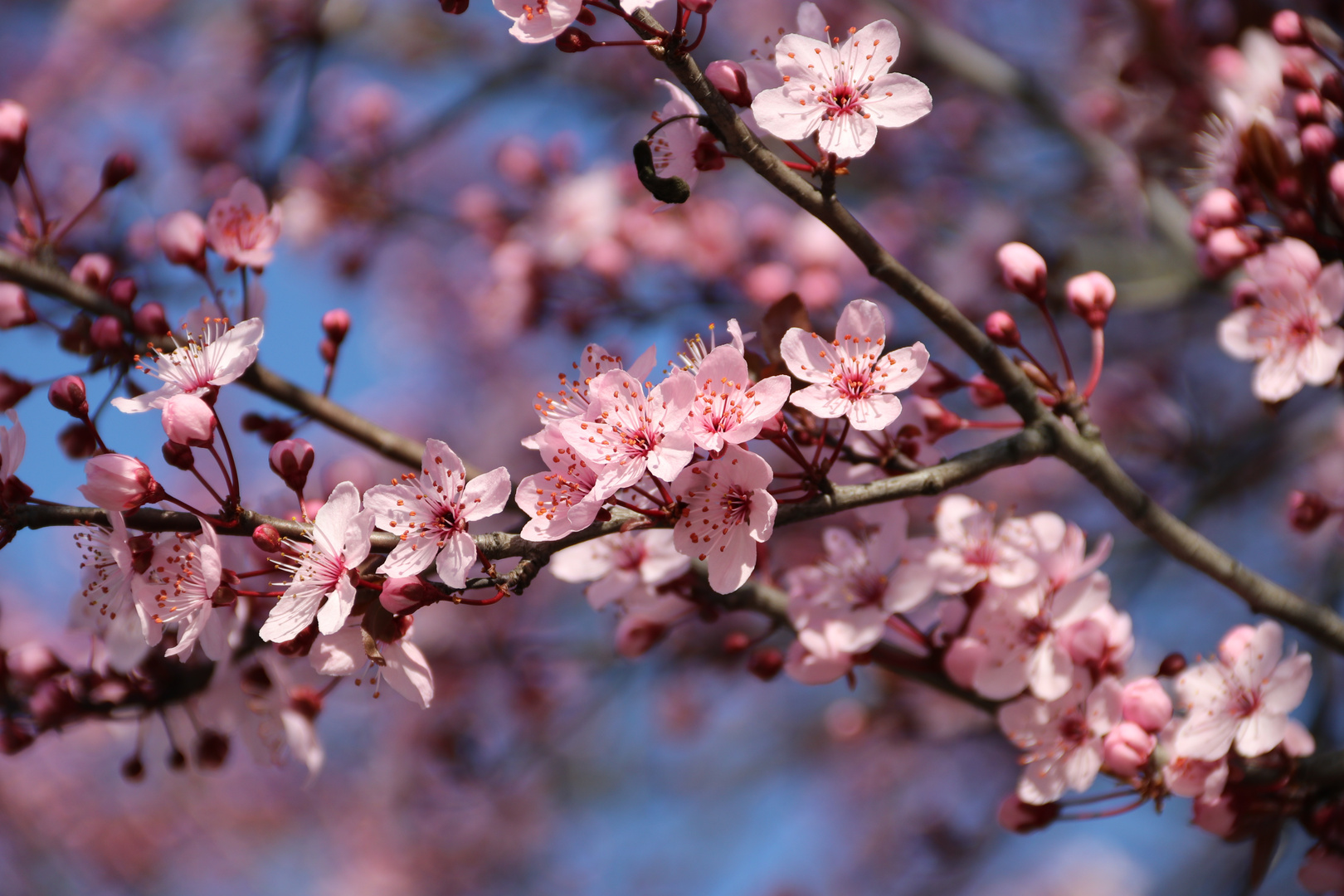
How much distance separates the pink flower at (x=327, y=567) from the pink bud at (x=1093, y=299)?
138 centimetres

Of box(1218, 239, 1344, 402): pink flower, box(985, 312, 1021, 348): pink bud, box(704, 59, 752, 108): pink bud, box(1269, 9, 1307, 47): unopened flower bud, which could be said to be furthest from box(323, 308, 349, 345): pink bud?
box(1269, 9, 1307, 47): unopened flower bud

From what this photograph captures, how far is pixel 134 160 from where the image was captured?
7.83 feet


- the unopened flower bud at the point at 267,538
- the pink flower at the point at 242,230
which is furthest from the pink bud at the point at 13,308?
the unopened flower bud at the point at 267,538

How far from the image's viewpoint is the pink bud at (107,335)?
188 centimetres

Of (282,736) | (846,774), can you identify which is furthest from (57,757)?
(282,736)

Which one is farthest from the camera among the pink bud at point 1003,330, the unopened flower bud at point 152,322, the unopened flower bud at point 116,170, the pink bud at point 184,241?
the unopened flower bud at point 116,170

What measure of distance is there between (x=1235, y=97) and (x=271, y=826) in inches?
299

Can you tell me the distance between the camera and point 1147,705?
1.74 meters

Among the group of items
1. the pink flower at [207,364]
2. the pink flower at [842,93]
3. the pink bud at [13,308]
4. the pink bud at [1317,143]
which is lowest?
the pink bud at [13,308]

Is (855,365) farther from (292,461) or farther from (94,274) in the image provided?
Result: (94,274)

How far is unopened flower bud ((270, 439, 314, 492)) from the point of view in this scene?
1.59 metres

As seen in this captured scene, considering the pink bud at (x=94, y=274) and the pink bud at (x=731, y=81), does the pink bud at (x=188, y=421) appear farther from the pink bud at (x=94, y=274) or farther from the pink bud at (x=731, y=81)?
the pink bud at (x=731, y=81)

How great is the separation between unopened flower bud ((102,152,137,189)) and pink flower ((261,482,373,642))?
1.40m

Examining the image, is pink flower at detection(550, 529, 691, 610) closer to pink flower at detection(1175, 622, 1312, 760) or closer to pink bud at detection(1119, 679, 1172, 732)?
pink bud at detection(1119, 679, 1172, 732)
